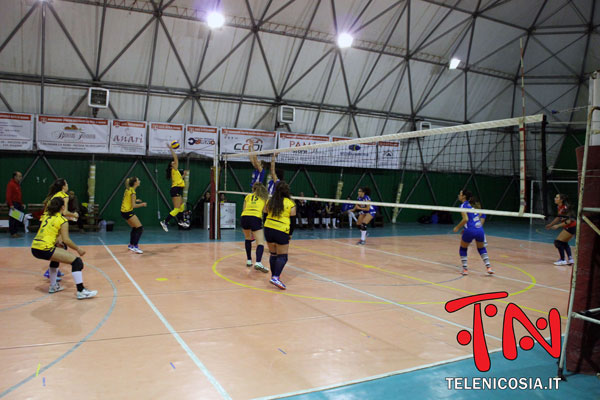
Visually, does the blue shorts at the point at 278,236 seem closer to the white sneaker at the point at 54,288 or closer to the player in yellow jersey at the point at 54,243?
the player in yellow jersey at the point at 54,243

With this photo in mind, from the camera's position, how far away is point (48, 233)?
5973 millimetres

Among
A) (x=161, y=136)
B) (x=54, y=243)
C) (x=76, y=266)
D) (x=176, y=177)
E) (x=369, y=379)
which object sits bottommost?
(x=369, y=379)

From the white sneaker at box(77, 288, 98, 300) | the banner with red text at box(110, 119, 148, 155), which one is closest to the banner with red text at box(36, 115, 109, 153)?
the banner with red text at box(110, 119, 148, 155)

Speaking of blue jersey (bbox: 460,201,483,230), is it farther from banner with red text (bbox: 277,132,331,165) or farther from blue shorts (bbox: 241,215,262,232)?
banner with red text (bbox: 277,132,331,165)

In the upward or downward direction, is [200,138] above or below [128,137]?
above

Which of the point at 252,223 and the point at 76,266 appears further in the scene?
the point at 252,223

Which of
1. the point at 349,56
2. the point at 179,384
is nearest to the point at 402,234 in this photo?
the point at 349,56

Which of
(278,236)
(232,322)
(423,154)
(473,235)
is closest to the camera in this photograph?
(232,322)

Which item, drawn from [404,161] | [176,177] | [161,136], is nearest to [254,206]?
[176,177]

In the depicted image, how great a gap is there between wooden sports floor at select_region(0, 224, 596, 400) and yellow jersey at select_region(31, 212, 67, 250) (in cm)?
76

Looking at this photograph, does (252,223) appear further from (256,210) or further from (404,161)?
(404,161)

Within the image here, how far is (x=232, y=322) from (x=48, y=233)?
299 cm

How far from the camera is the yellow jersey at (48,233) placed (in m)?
5.91

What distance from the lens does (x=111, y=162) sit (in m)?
16.9
